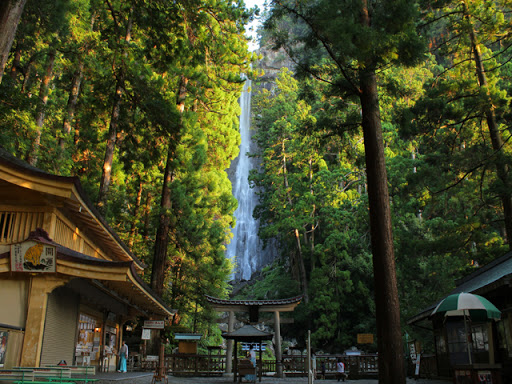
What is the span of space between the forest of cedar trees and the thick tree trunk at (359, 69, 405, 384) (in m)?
0.03

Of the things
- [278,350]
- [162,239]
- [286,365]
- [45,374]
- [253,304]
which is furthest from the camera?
[286,365]

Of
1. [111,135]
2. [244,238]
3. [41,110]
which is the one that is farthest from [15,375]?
[244,238]

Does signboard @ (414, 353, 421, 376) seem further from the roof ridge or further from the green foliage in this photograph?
the green foliage

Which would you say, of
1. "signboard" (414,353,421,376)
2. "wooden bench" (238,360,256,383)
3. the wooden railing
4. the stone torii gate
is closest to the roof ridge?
"signboard" (414,353,421,376)

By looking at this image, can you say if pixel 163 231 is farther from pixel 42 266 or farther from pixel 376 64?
pixel 376 64

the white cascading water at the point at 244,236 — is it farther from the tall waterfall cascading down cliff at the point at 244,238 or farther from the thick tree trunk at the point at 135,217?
the thick tree trunk at the point at 135,217

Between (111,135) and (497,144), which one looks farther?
(497,144)

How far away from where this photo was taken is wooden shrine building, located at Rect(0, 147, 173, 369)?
317 inches

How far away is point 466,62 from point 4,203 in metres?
17.4

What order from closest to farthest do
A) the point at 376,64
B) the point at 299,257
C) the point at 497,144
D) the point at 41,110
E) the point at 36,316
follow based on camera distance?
the point at 36,316 < the point at 376,64 < the point at 41,110 < the point at 497,144 < the point at 299,257

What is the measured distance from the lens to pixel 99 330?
45.2 ft

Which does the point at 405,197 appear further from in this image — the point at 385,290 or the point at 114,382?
the point at 114,382

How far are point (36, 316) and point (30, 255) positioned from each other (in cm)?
135

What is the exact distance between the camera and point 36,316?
8.45 metres
